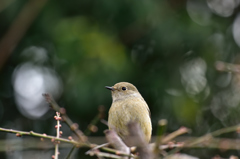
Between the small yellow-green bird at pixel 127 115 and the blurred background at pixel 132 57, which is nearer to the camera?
the small yellow-green bird at pixel 127 115

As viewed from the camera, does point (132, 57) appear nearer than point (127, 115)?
No

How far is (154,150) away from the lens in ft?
5.16

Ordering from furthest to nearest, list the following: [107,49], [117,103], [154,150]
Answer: [107,49], [117,103], [154,150]

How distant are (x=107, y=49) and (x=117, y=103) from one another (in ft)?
→ 7.90

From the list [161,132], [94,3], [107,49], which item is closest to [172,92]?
[107,49]

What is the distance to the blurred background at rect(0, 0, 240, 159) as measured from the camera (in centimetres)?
676

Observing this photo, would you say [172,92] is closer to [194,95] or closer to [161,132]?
[194,95]

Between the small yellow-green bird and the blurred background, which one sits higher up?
the blurred background

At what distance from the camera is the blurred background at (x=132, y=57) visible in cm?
676

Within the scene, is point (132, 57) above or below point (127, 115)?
above

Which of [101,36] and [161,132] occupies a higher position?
[101,36]

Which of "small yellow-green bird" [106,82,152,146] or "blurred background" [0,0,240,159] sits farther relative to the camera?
"blurred background" [0,0,240,159]

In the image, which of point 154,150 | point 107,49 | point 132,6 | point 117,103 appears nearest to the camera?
point 154,150

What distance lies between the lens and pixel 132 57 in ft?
24.3
